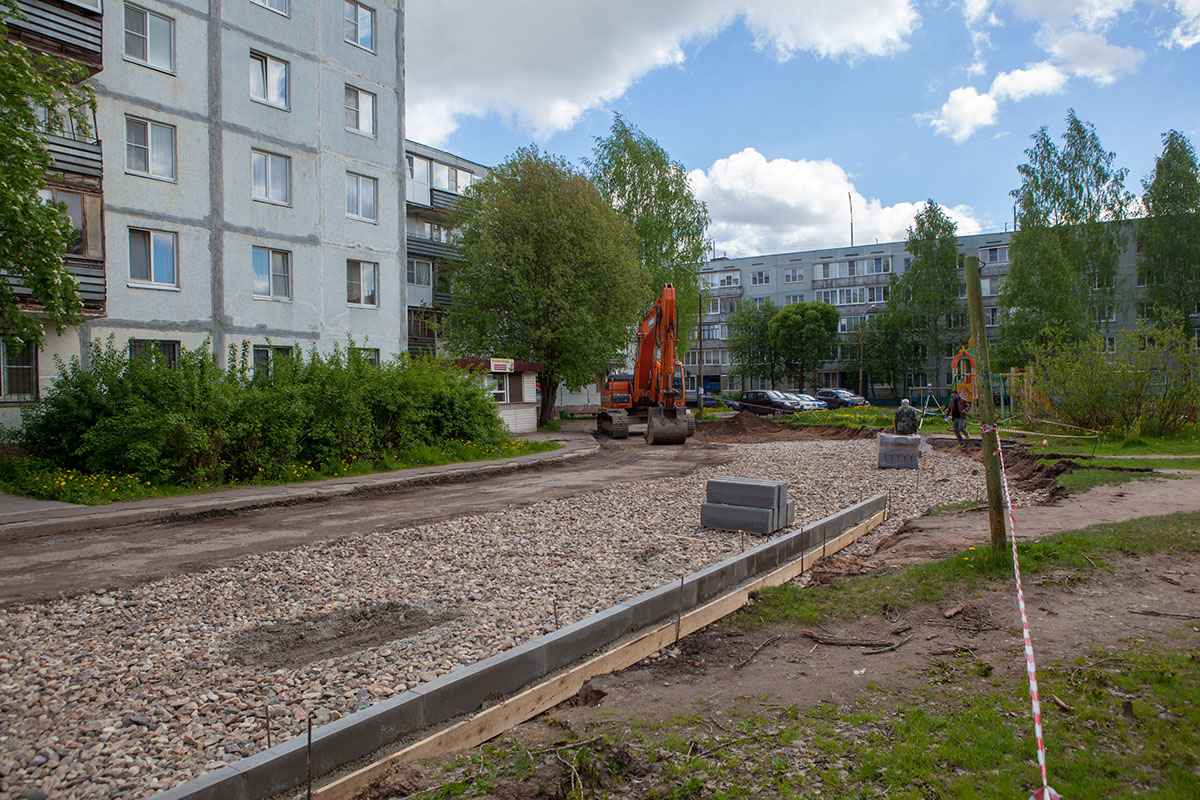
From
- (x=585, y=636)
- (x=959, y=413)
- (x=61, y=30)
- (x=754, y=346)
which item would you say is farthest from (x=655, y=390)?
(x=754, y=346)

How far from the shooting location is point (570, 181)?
34531mm

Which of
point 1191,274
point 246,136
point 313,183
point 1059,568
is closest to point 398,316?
point 313,183

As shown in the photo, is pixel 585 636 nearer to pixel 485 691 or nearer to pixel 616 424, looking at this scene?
pixel 485 691

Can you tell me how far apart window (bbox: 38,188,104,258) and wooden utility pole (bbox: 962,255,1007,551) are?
2033cm

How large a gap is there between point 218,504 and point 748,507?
8.64m

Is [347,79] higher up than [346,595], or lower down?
higher up

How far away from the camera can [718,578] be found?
6840 mm

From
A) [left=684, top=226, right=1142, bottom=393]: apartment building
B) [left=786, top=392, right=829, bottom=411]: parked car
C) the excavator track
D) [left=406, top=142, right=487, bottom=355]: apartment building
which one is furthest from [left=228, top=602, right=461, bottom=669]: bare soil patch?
[left=684, top=226, right=1142, bottom=393]: apartment building

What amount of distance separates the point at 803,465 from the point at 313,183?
1858cm

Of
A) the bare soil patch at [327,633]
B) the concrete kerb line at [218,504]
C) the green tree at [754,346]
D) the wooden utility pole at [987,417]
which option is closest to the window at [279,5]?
the concrete kerb line at [218,504]

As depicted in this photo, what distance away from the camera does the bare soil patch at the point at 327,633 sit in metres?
5.48

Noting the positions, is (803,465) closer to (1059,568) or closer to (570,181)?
(1059,568)

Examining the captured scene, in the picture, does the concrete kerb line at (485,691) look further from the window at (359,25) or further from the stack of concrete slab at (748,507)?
the window at (359,25)

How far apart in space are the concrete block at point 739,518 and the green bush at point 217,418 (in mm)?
9417
